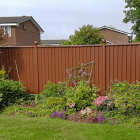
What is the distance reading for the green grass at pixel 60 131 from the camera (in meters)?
4.26

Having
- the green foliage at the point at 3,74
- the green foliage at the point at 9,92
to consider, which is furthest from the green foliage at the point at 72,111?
the green foliage at the point at 3,74

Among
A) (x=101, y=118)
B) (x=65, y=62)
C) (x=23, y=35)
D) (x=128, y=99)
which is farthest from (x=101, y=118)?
(x=23, y=35)

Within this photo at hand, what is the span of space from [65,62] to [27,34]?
2176 centimetres

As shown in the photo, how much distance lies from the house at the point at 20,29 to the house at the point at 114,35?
1005cm

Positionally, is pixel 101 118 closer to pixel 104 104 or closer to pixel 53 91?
A: pixel 104 104

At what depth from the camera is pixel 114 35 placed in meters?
34.2

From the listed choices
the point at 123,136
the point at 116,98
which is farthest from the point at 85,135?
the point at 116,98

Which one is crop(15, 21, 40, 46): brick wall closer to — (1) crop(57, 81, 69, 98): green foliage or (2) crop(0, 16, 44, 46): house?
(2) crop(0, 16, 44, 46): house

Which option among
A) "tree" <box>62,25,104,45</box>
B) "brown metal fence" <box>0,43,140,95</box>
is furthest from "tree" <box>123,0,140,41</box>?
"brown metal fence" <box>0,43,140,95</box>

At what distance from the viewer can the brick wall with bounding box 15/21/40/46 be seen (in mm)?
25922

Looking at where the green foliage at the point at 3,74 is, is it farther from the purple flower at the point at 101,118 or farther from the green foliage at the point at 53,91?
the purple flower at the point at 101,118

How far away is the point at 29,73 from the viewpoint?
327 inches

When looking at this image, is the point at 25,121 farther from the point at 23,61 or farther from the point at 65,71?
the point at 23,61

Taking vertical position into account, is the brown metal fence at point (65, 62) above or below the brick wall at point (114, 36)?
below
